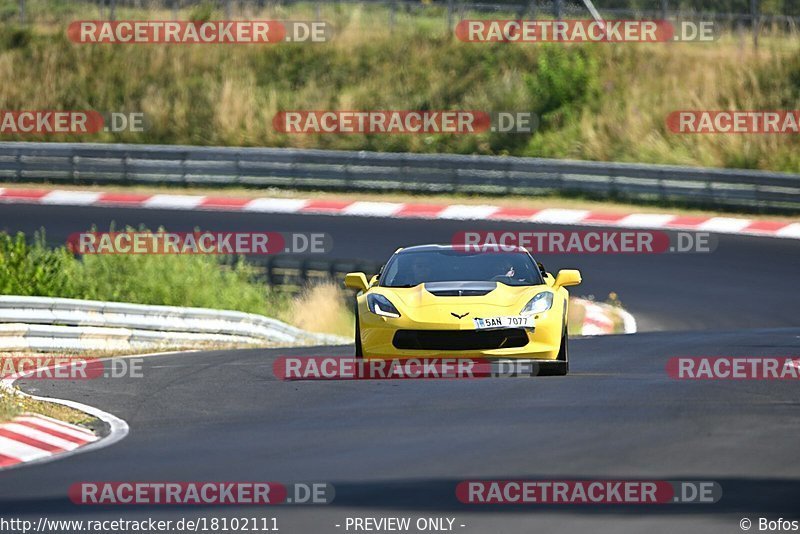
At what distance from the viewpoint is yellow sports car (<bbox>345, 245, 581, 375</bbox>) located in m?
12.4

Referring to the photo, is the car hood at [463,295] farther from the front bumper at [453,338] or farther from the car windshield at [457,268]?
the car windshield at [457,268]

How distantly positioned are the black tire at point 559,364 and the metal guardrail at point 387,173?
57.0 ft

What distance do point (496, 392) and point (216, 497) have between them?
452 centimetres

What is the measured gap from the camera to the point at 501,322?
1234 centimetres

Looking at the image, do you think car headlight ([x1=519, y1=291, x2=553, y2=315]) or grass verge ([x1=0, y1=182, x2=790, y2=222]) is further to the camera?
grass verge ([x1=0, y1=182, x2=790, y2=222])

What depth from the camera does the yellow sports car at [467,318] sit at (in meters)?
12.4

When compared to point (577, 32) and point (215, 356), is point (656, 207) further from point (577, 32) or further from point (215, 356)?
point (215, 356)

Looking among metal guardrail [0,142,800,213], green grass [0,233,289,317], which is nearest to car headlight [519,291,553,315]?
green grass [0,233,289,317]

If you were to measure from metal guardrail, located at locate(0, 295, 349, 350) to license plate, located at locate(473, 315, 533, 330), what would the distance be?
25.4ft

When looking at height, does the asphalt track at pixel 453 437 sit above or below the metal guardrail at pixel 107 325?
below

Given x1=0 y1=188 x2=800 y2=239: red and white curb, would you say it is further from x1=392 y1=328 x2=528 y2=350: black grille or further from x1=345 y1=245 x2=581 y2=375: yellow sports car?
x1=392 y1=328 x2=528 y2=350: black grille

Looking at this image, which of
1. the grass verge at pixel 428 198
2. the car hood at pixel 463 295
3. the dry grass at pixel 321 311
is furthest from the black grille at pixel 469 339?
the grass verge at pixel 428 198

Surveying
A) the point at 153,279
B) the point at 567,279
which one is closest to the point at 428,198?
the point at 153,279

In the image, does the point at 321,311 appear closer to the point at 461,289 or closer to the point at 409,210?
the point at 409,210
